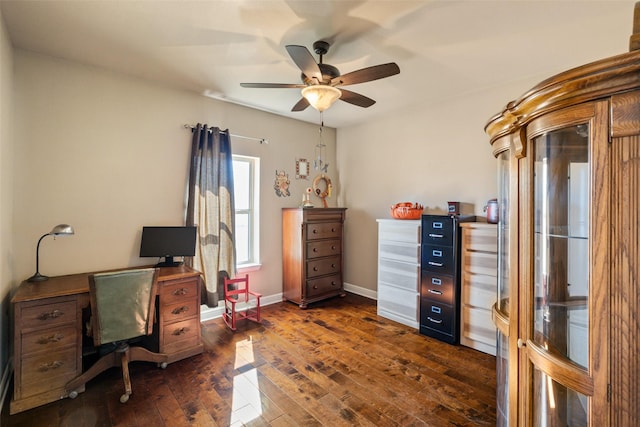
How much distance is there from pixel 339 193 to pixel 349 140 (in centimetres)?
89

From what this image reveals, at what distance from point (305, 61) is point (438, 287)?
97.6 inches

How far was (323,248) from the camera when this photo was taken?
4.08 metres

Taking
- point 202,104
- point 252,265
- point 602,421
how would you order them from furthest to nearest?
1. point 252,265
2. point 202,104
3. point 602,421

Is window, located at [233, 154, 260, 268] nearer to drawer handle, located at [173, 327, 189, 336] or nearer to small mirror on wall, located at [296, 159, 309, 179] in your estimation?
small mirror on wall, located at [296, 159, 309, 179]

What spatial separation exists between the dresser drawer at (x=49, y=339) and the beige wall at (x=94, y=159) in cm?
→ 71

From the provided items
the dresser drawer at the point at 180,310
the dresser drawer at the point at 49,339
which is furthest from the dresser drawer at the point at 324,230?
the dresser drawer at the point at 49,339

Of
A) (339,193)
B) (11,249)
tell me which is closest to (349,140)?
(339,193)

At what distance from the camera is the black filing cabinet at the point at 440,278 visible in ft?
9.43

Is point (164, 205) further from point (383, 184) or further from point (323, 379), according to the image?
point (383, 184)

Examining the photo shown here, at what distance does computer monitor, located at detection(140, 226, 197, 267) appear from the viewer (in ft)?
9.47

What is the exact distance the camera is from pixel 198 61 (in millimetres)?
2574

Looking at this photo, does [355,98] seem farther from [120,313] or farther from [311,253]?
[120,313]

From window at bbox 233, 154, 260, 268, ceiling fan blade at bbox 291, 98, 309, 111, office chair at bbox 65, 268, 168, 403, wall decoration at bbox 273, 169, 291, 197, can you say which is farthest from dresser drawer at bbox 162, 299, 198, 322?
ceiling fan blade at bbox 291, 98, 309, 111

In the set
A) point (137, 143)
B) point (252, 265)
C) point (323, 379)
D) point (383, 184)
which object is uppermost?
point (137, 143)
